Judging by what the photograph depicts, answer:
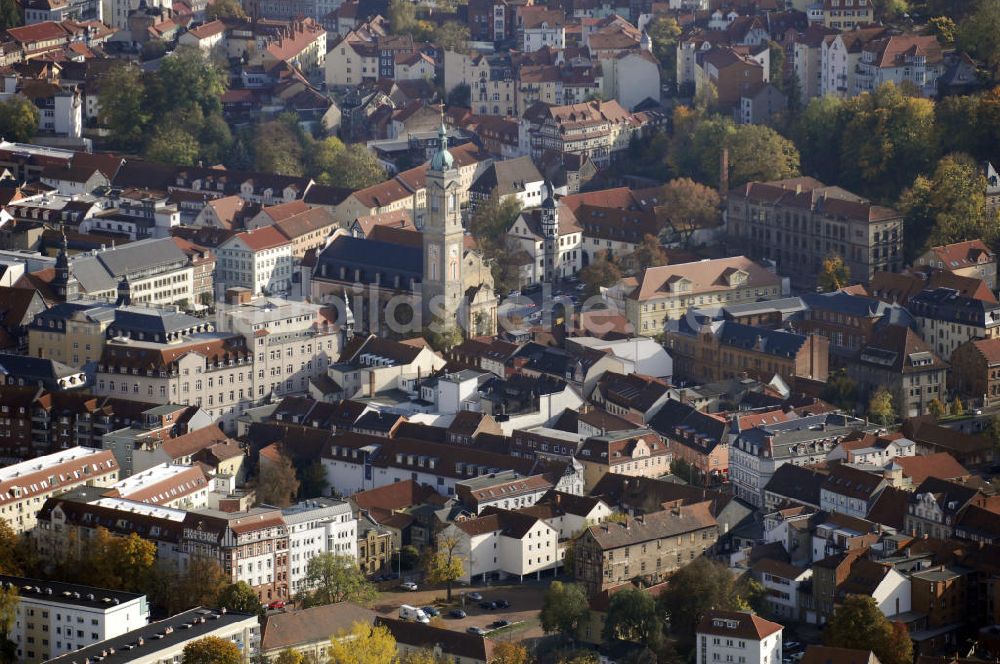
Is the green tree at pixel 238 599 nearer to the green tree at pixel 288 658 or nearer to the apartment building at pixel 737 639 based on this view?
the green tree at pixel 288 658

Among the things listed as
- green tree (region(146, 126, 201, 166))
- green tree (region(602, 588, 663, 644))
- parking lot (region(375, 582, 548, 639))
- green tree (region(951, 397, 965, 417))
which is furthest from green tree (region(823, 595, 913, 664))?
green tree (region(146, 126, 201, 166))

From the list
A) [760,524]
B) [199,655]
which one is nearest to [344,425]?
[760,524]

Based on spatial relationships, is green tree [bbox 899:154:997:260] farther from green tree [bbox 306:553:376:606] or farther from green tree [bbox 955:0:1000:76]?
green tree [bbox 306:553:376:606]

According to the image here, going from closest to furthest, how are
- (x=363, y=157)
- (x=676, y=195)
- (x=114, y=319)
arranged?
1. (x=114, y=319)
2. (x=676, y=195)
3. (x=363, y=157)

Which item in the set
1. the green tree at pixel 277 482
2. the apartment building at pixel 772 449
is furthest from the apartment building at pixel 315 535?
the apartment building at pixel 772 449

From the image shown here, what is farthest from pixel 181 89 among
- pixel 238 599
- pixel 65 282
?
pixel 238 599

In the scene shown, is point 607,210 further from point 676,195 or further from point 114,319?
point 114,319

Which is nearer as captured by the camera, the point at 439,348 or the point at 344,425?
the point at 344,425
